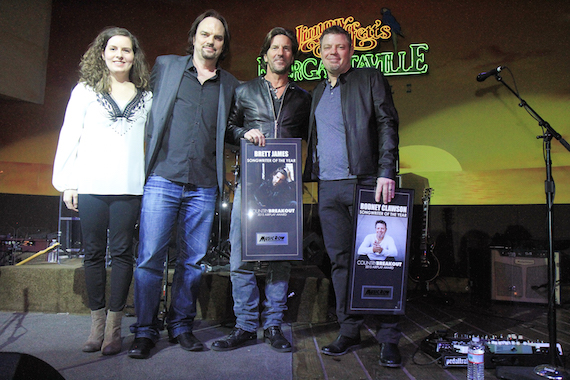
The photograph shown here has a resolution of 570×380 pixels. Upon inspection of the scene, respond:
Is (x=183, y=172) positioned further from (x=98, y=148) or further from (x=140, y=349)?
(x=140, y=349)

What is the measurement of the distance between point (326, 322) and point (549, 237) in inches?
61.1

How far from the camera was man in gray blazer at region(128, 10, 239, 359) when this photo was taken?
6.88ft

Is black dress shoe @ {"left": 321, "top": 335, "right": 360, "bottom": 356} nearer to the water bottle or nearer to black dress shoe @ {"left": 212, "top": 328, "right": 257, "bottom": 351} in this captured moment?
black dress shoe @ {"left": 212, "top": 328, "right": 257, "bottom": 351}

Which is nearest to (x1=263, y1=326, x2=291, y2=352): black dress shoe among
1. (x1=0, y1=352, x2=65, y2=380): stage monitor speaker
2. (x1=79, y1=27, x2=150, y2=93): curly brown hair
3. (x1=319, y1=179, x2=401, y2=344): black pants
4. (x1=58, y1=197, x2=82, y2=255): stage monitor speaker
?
(x1=319, y1=179, x2=401, y2=344): black pants

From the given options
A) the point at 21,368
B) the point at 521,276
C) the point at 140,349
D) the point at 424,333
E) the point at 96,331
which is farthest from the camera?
the point at 521,276

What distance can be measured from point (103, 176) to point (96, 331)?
2.72ft

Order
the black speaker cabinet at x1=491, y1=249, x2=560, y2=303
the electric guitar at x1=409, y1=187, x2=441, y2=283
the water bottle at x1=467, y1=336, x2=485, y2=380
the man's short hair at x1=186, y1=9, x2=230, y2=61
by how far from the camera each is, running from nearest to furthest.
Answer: the water bottle at x1=467, y1=336, x2=485, y2=380 < the man's short hair at x1=186, y1=9, x2=230, y2=61 < the black speaker cabinet at x1=491, y1=249, x2=560, y2=303 < the electric guitar at x1=409, y1=187, x2=441, y2=283

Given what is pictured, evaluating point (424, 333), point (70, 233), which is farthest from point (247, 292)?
point (70, 233)

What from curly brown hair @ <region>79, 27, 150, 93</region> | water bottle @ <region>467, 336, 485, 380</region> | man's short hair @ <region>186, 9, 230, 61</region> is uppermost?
man's short hair @ <region>186, 9, 230, 61</region>

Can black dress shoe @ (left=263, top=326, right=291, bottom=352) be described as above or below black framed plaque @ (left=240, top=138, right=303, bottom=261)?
below

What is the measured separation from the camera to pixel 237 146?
8.02ft

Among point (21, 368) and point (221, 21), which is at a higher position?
point (221, 21)

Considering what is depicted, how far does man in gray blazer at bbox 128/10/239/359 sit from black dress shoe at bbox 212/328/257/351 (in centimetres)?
12

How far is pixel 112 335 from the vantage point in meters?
2.00
